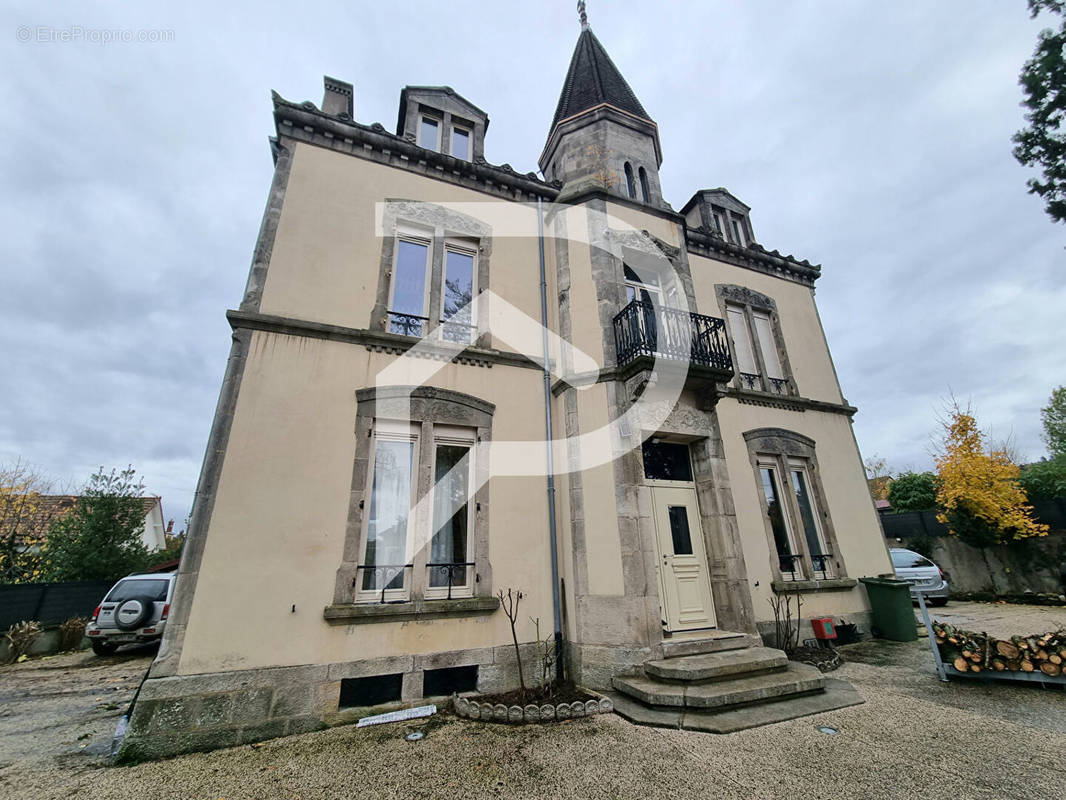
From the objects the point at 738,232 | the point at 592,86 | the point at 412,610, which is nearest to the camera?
the point at 412,610

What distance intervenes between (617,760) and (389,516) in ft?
11.2

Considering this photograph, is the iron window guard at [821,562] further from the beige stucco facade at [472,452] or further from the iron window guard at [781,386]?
the iron window guard at [781,386]

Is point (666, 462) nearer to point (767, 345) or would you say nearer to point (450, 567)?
point (450, 567)

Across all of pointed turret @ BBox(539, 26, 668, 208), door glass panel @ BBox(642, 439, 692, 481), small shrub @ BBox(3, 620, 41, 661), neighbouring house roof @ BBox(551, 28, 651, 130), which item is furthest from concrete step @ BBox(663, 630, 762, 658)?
small shrub @ BBox(3, 620, 41, 661)

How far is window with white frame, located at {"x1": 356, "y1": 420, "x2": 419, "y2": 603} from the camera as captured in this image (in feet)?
16.2

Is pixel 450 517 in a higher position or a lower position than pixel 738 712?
higher

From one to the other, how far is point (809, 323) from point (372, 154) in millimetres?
9858

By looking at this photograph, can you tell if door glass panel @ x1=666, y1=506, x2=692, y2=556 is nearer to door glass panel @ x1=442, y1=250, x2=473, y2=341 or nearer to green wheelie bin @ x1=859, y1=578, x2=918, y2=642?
green wheelie bin @ x1=859, y1=578, x2=918, y2=642

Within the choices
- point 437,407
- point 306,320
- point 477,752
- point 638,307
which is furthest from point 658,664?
point 306,320

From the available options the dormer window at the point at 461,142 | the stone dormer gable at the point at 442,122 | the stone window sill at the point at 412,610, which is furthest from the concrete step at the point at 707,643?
the dormer window at the point at 461,142

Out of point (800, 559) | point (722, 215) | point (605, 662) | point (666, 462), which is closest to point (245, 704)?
point (605, 662)

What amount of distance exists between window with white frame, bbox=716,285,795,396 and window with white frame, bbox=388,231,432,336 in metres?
6.10

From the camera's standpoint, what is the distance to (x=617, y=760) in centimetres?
335

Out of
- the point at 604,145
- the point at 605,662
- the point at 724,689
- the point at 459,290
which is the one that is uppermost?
the point at 604,145
